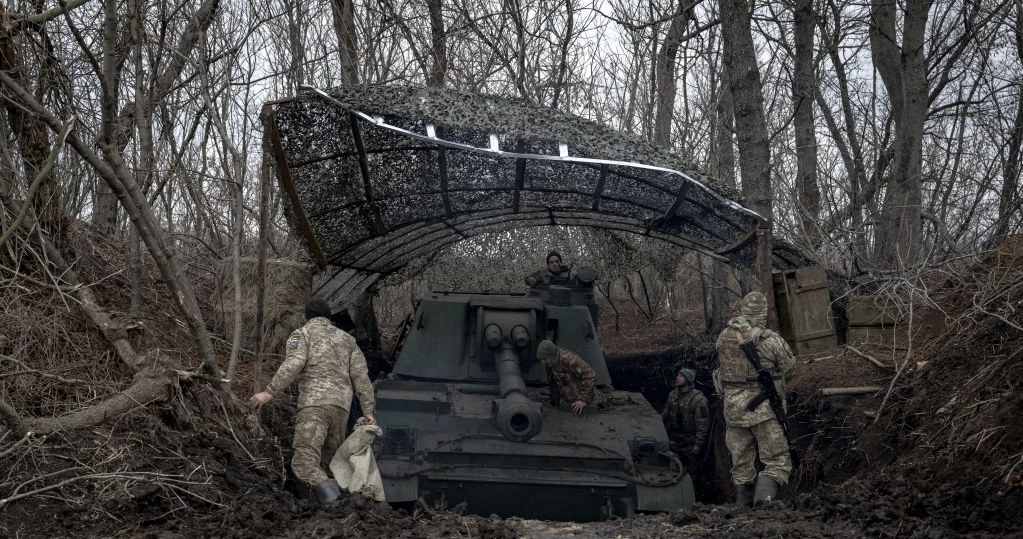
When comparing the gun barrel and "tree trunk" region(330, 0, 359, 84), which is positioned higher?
"tree trunk" region(330, 0, 359, 84)

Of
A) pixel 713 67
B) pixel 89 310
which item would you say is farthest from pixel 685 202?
pixel 713 67

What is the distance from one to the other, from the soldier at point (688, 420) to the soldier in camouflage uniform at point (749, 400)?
228cm

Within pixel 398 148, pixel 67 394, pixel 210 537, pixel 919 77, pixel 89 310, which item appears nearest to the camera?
pixel 210 537

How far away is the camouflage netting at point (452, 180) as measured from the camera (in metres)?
8.26

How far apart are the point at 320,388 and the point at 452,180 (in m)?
3.87

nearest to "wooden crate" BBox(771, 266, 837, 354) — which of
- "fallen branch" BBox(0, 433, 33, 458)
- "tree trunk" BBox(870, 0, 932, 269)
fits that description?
"tree trunk" BBox(870, 0, 932, 269)

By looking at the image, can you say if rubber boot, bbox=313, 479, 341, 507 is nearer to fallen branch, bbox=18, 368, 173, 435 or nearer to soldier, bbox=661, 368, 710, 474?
fallen branch, bbox=18, 368, 173, 435

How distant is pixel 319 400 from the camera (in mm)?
6914

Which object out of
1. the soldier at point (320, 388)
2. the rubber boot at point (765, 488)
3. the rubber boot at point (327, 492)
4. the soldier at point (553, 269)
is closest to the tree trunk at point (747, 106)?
the soldier at point (553, 269)

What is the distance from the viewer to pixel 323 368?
7.03 meters

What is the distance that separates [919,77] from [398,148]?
25.2 feet

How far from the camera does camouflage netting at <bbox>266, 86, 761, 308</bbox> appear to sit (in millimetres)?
8258

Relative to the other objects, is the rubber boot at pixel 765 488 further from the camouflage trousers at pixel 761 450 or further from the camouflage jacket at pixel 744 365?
the camouflage jacket at pixel 744 365

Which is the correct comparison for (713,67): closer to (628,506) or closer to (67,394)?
(628,506)
